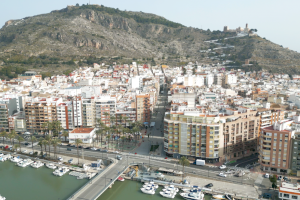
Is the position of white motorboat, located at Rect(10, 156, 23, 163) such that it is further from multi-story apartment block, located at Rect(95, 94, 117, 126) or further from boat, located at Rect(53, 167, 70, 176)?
multi-story apartment block, located at Rect(95, 94, 117, 126)

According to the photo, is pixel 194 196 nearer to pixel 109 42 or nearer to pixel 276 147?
pixel 276 147

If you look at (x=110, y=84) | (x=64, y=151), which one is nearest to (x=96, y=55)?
(x=110, y=84)

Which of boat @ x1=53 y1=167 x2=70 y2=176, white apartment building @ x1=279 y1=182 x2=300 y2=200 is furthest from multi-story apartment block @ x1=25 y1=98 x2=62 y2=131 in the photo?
white apartment building @ x1=279 y1=182 x2=300 y2=200

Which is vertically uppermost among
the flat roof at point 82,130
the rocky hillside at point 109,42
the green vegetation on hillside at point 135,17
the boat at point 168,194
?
the green vegetation on hillside at point 135,17

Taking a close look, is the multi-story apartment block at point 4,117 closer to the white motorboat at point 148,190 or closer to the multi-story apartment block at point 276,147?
the white motorboat at point 148,190

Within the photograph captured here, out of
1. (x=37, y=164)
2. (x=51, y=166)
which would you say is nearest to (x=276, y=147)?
(x=51, y=166)

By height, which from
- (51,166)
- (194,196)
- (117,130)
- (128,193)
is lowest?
(128,193)

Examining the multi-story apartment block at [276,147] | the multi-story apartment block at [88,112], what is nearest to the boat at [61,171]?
the multi-story apartment block at [88,112]
